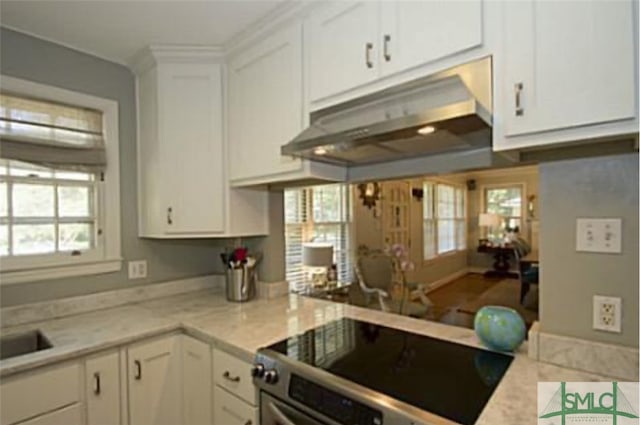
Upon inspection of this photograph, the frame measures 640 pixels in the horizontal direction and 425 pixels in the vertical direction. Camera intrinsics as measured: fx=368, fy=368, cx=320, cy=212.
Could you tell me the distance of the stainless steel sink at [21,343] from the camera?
5.52 ft

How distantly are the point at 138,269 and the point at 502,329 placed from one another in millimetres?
2017

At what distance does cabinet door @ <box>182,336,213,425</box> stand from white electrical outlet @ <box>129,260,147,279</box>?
0.70 m

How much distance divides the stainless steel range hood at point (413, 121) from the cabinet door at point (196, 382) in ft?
3.29

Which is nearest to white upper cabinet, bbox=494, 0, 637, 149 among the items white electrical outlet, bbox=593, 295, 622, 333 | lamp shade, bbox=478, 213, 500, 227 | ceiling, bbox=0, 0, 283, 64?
white electrical outlet, bbox=593, 295, 622, 333

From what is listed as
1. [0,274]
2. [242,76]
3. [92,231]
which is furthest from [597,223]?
[0,274]

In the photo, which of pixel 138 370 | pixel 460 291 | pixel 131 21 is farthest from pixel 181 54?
pixel 460 291

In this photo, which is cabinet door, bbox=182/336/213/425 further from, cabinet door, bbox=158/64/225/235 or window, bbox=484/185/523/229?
window, bbox=484/185/523/229

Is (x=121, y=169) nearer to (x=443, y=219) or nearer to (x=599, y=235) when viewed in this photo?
(x=599, y=235)

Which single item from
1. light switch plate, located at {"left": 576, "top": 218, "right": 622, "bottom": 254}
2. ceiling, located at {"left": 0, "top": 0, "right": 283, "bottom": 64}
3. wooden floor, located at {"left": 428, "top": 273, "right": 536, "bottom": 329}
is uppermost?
ceiling, located at {"left": 0, "top": 0, "right": 283, "bottom": 64}

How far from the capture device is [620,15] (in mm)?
913

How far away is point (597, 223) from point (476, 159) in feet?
1.60

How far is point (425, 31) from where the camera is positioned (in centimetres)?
126

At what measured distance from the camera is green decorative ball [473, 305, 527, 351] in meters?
1.32

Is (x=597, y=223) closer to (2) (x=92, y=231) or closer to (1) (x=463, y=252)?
(2) (x=92, y=231)
